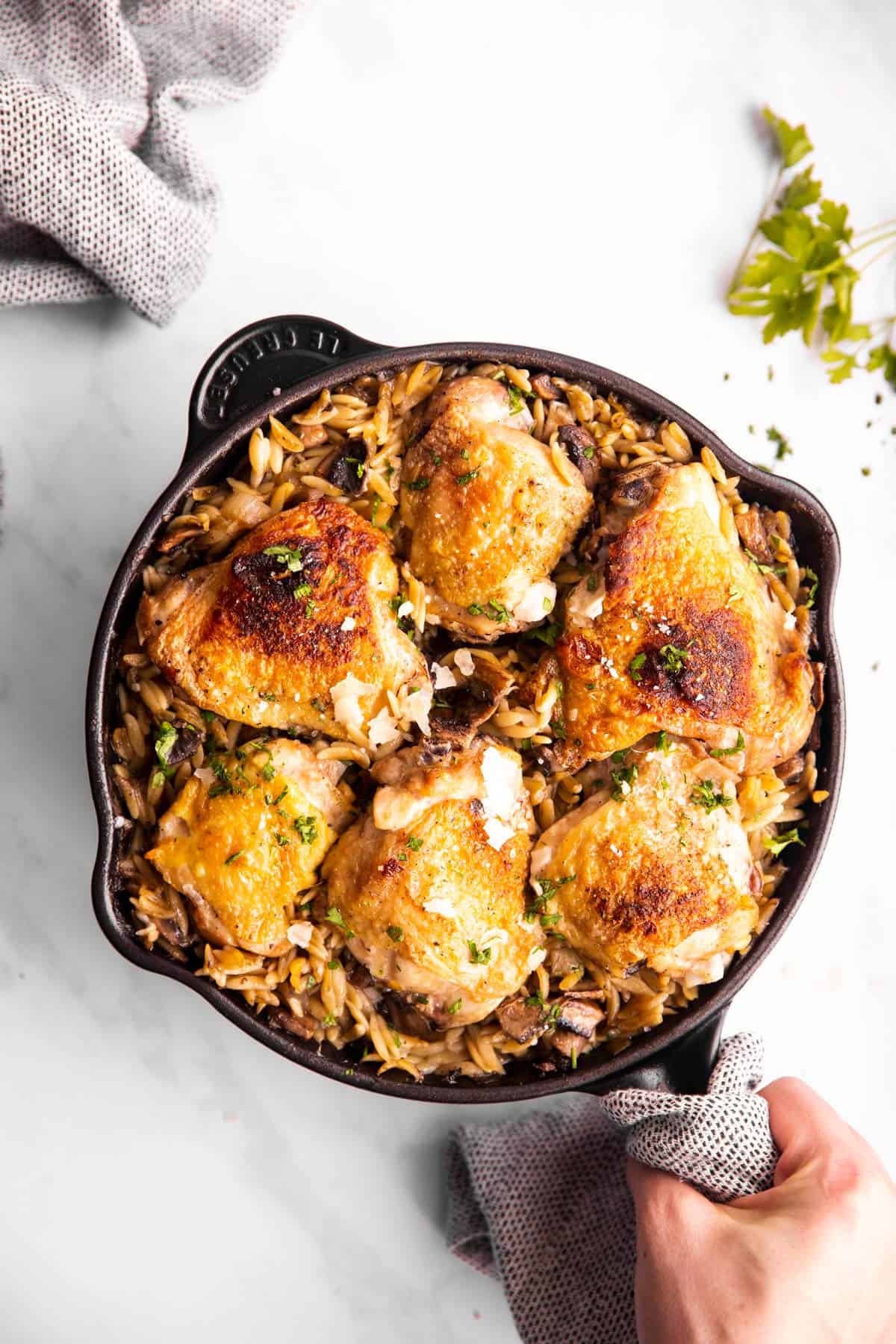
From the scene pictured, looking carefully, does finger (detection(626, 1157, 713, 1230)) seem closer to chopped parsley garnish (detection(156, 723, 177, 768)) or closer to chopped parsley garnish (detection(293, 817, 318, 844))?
chopped parsley garnish (detection(293, 817, 318, 844))

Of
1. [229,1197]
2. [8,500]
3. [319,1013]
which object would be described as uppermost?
[8,500]

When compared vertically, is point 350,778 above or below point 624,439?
below

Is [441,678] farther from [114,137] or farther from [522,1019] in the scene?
[114,137]

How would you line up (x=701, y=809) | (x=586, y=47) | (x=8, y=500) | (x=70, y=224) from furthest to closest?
(x=586, y=47)
(x=8, y=500)
(x=70, y=224)
(x=701, y=809)

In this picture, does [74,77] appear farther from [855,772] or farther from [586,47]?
[855,772]

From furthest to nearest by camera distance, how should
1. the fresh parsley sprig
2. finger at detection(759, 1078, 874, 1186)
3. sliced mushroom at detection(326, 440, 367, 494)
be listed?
the fresh parsley sprig < finger at detection(759, 1078, 874, 1186) < sliced mushroom at detection(326, 440, 367, 494)

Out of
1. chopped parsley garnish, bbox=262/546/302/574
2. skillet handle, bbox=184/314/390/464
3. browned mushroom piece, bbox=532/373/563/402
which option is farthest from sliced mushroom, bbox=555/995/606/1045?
skillet handle, bbox=184/314/390/464

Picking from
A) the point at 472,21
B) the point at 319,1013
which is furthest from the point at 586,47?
the point at 319,1013
